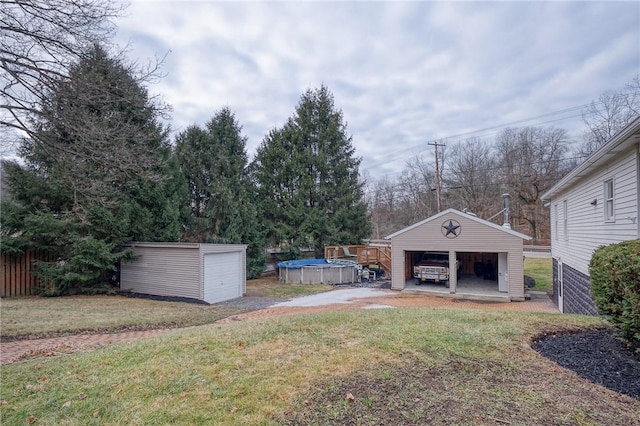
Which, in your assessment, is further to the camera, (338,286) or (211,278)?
(338,286)

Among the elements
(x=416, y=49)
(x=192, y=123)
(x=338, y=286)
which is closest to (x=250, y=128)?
(x=192, y=123)

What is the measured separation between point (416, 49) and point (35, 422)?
12359 mm

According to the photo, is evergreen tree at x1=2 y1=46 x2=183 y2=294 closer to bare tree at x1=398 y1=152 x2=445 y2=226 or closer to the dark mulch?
the dark mulch

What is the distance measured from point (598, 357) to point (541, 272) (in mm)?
20809

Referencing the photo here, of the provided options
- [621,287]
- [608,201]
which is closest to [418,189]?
[608,201]

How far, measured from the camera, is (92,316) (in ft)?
29.0

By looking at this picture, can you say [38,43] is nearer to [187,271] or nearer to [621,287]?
[621,287]

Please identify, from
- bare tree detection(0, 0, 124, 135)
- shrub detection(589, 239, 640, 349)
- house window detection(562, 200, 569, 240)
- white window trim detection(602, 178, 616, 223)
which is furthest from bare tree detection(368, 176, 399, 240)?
bare tree detection(0, 0, 124, 135)

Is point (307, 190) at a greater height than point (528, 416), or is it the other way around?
point (307, 190)

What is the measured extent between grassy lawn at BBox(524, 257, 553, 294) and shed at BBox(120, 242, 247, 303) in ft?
50.0

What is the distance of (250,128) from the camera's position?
24.1 m

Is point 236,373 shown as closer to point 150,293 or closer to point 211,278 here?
point 211,278

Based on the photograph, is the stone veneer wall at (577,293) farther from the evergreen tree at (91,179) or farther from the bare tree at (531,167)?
the bare tree at (531,167)

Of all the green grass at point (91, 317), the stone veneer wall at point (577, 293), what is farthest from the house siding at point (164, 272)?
the stone veneer wall at point (577, 293)
